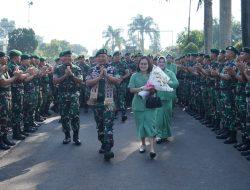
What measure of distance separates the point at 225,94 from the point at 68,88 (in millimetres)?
3597

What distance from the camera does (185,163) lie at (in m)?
7.67

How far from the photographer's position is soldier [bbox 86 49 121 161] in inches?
321

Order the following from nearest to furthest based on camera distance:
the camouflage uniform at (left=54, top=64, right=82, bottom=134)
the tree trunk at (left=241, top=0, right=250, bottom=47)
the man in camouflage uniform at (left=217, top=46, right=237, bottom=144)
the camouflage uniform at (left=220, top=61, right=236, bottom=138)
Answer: the camouflage uniform at (left=54, top=64, right=82, bottom=134)
the man in camouflage uniform at (left=217, top=46, right=237, bottom=144)
the camouflage uniform at (left=220, top=61, right=236, bottom=138)
the tree trunk at (left=241, top=0, right=250, bottom=47)

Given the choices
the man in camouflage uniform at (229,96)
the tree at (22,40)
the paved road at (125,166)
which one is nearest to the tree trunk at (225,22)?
the paved road at (125,166)

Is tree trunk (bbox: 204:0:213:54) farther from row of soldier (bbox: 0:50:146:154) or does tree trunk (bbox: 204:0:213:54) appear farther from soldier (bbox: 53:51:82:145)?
soldier (bbox: 53:51:82:145)

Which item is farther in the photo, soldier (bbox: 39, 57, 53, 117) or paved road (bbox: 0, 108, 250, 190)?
soldier (bbox: 39, 57, 53, 117)

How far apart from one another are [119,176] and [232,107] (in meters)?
3.96

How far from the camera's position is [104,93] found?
831 centimetres

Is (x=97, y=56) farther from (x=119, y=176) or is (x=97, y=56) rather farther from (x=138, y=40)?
(x=138, y=40)

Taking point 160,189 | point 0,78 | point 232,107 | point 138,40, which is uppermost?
point 138,40

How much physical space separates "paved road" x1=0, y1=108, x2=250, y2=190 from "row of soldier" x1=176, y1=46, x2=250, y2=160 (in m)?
0.43

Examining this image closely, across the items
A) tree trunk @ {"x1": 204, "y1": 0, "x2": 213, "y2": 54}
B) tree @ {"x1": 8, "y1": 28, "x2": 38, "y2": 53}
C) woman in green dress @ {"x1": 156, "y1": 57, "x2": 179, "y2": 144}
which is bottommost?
woman in green dress @ {"x1": 156, "y1": 57, "x2": 179, "y2": 144}

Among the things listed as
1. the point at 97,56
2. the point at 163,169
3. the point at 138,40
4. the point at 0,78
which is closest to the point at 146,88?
the point at 97,56

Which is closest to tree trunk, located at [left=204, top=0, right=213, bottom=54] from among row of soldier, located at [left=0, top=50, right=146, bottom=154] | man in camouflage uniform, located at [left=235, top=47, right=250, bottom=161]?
row of soldier, located at [left=0, top=50, right=146, bottom=154]
